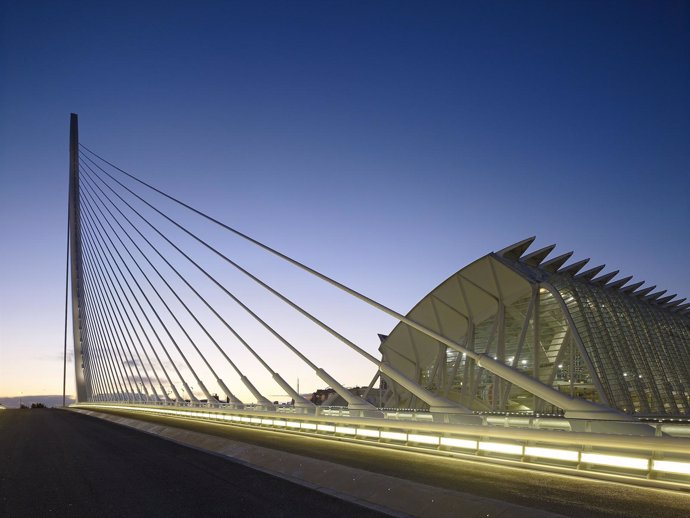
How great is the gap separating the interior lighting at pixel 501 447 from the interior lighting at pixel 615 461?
158cm

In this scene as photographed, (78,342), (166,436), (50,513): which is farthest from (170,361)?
(78,342)

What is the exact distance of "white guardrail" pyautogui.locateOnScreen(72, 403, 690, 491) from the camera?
26.3ft

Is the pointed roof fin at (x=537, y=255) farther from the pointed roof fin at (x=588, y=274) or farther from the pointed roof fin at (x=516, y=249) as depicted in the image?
the pointed roof fin at (x=588, y=274)

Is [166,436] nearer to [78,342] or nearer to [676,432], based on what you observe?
[676,432]

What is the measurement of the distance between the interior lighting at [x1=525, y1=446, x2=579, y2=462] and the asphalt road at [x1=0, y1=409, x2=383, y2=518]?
13.3 ft

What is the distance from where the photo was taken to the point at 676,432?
849 centimetres

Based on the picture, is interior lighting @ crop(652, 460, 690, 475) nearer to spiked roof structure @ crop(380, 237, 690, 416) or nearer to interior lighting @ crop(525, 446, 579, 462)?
interior lighting @ crop(525, 446, 579, 462)

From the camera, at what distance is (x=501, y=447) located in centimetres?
1120

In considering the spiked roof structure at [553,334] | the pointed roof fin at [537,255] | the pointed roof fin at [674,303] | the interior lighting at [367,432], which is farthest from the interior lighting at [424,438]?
the pointed roof fin at [674,303]

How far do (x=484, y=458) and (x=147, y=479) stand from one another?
623cm

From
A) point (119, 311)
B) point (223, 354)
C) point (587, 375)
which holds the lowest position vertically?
point (587, 375)

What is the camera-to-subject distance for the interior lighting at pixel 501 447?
10.8 m

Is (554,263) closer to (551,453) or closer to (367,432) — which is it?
(367,432)

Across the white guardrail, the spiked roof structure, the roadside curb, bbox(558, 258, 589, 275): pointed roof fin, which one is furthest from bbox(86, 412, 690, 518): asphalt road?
bbox(558, 258, 589, 275): pointed roof fin
